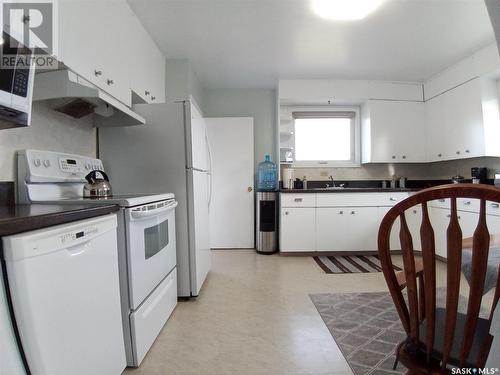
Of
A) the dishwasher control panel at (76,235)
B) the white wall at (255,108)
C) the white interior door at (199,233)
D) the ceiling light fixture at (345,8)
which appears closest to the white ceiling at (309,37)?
the ceiling light fixture at (345,8)

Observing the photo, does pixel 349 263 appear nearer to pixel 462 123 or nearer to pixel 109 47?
pixel 462 123

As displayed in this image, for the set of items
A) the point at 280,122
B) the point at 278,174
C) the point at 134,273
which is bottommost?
the point at 134,273

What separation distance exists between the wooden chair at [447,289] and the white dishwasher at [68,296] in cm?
102

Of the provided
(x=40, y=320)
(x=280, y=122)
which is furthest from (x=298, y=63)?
(x=40, y=320)

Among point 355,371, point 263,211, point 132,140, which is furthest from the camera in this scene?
point 263,211

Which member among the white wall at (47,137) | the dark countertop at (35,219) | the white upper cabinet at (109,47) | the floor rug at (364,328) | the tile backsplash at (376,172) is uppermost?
the white upper cabinet at (109,47)

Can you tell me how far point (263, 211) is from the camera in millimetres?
3547

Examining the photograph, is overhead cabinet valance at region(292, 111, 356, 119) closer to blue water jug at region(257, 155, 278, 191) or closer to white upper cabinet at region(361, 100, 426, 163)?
white upper cabinet at region(361, 100, 426, 163)

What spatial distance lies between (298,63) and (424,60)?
1.44 metres

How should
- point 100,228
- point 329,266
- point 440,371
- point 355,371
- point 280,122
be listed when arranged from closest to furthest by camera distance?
point 440,371
point 100,228
point 355,371
point 329,266
point 280,122

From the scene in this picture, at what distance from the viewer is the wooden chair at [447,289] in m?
0.64

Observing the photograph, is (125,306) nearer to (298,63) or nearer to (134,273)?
(134,273)

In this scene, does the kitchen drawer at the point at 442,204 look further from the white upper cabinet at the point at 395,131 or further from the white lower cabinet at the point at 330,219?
the white upper cabinet at the point at 395,131

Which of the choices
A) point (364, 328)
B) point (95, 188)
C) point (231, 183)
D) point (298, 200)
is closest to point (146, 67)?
point (95, 188)
